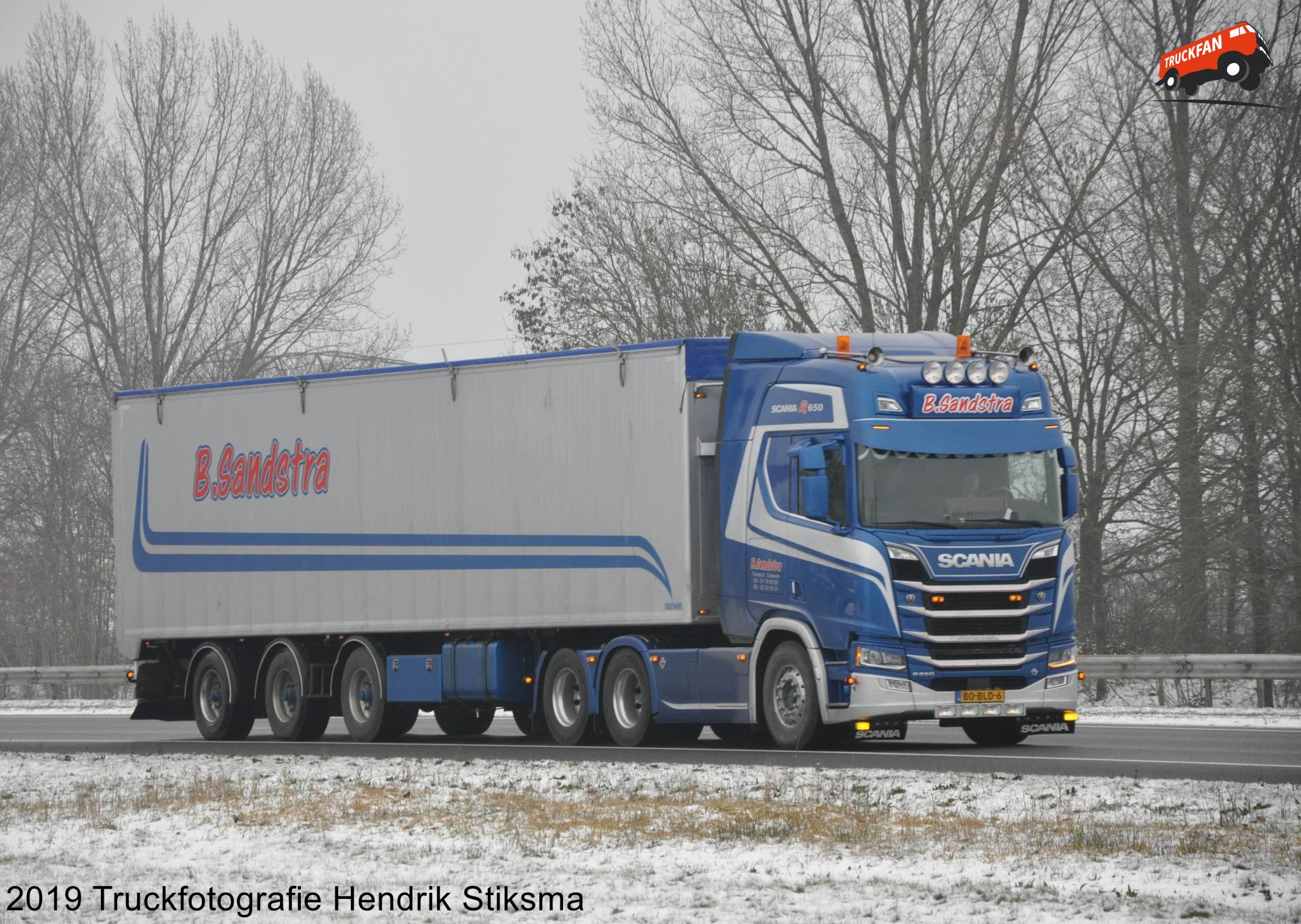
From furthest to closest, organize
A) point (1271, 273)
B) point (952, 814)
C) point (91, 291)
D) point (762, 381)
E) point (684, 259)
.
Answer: point (91, 291) < point (684, 259) < point (1271, 273) < point (762, 381) < point (952, 814)

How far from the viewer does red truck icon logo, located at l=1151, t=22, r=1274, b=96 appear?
30.4 metres

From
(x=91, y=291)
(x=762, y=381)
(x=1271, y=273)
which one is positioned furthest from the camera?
(x=91, y=291)

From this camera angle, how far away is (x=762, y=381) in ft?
61.7

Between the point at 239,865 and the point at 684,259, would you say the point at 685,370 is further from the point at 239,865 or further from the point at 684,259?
the point at 684,259

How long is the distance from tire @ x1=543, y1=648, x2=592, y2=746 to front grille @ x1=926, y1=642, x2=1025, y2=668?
440 cm

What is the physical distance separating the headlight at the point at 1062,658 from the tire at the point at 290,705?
30.6ft

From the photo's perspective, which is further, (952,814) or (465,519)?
(465,519)

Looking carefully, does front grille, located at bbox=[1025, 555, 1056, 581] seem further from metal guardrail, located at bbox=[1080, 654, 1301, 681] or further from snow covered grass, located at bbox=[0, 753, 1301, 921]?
metal guardrail, located at bbox=[1080, 654, 1301, 681]

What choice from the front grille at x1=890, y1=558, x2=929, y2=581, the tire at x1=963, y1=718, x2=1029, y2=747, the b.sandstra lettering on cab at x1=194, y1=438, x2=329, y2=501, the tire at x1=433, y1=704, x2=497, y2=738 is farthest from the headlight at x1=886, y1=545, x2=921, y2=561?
the b.sandstra lettering on cab at x1=194, y1=438, x2=329, y2=501

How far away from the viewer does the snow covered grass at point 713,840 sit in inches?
366

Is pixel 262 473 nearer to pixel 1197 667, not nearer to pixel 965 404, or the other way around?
pixel 965 404

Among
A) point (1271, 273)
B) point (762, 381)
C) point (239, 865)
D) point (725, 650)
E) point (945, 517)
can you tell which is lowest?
point (239, 865)

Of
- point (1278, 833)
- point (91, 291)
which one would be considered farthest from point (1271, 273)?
point (91, 291)

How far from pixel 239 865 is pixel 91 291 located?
39.7 metres
